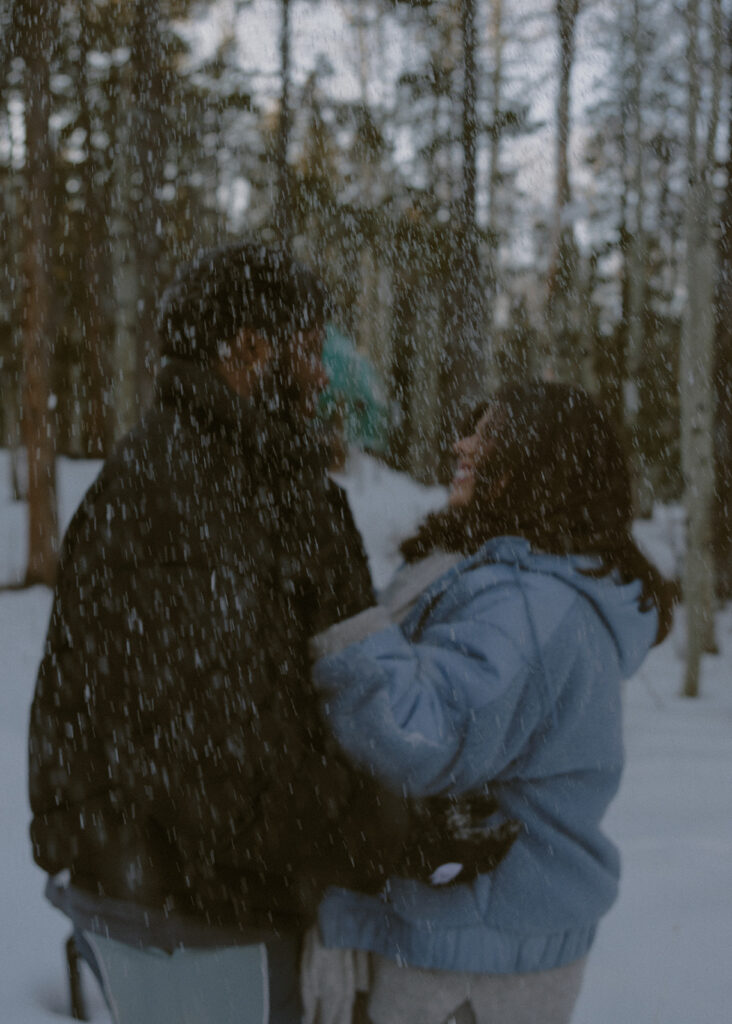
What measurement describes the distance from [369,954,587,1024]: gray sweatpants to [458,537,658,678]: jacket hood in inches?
22.0

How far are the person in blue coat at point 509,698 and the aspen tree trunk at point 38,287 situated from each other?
37.1 feet

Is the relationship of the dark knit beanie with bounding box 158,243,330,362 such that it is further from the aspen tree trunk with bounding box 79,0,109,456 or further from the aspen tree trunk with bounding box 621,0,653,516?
the aspen tree trunk with bounding box 79,0,109,456

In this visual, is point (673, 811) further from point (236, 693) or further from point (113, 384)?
point (113, 384)

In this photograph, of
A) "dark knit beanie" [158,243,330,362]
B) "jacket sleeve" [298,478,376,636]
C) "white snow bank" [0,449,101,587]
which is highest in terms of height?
"dark knit beanie" [158,243,330,362]

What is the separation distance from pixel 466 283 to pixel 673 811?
10.9 meters

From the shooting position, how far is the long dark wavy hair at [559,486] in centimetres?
173

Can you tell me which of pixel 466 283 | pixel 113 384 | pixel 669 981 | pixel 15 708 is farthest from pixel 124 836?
pixel 113 384


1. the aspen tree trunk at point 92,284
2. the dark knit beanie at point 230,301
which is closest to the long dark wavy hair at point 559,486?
the dark knit beanie at point 230,301

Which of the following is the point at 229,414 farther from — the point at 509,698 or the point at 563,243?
the point at 563,243

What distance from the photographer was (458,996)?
1649mm

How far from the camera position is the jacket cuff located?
152cm

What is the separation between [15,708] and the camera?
803 centimetres

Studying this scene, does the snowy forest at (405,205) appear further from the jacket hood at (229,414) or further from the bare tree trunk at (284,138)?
the jacket hood at (229,414)

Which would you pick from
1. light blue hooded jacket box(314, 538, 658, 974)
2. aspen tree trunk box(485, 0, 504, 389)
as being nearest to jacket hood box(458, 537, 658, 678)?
light blue hooded jacket box(314, 538, 658, 974)
